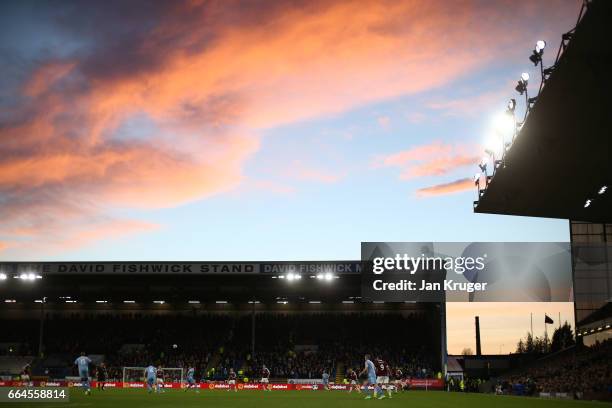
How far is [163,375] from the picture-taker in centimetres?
5853

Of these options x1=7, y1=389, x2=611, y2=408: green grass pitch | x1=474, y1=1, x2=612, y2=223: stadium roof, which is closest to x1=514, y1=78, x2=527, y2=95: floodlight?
x1=474, y1=1, x2=612, y2=223: stadium roof

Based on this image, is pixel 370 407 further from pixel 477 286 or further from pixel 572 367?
pixel 572 367

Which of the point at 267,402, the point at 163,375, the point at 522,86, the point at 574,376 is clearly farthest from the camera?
the point at 163,375

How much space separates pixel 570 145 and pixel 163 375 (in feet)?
137

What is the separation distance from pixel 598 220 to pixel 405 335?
29.4m

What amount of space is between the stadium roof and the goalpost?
107 feet

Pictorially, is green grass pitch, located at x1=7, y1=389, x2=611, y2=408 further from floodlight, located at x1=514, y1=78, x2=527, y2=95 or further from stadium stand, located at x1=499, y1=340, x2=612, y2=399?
floodlight, located at x1=514, y1=78, x2=527, y2=95

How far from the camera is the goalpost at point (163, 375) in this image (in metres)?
57.6

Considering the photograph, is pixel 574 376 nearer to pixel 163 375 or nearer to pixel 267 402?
pixel 267 402

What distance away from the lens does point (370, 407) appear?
2278 centimetres

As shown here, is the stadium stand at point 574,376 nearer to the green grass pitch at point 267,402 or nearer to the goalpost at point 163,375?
the green grass pitch at point 267,402

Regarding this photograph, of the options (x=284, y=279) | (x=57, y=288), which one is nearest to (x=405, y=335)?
(x=284, y=279)

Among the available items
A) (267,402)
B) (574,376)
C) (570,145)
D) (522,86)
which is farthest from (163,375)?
(522,86)

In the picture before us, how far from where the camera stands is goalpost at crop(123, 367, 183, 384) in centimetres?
5759
